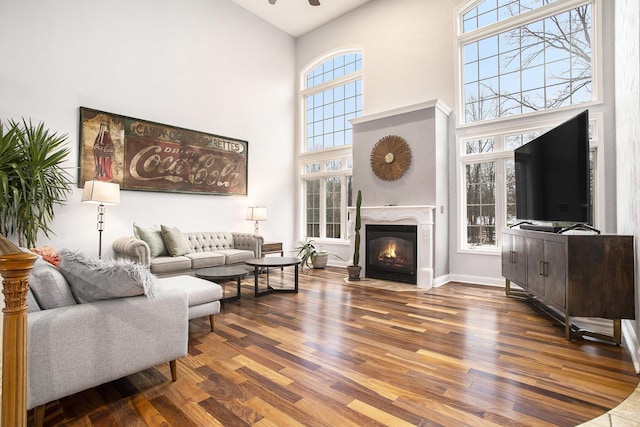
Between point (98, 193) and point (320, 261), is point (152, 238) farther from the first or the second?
point (320, 261)

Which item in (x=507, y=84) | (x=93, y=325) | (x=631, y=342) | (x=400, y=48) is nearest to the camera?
(x=93, y=325)

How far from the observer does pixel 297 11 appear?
677 centimetres

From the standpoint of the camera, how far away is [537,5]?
4.74 meters

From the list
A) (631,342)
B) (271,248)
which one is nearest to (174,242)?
Answer: (271,248)

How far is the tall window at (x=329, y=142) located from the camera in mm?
6910

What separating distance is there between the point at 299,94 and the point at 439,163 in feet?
13.3

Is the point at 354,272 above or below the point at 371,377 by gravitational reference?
above

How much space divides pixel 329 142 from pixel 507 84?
3.51 m

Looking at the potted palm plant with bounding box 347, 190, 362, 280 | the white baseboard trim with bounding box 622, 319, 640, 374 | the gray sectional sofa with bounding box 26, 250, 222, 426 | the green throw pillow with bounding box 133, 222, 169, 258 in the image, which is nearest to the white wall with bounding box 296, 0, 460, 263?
the potted palm plant with bounding box 347, 190, 362, 280

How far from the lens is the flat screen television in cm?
294

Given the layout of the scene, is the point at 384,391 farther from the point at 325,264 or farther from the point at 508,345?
the point at 325,264

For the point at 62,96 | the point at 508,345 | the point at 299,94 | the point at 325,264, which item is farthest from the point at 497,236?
the point at 62,96

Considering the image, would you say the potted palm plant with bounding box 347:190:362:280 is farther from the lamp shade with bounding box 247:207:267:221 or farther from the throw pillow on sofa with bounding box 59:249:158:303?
the throw pillow on sofa with bounding box 59:249:158:303

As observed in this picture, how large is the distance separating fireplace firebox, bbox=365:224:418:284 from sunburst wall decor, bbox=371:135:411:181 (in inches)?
35.0
